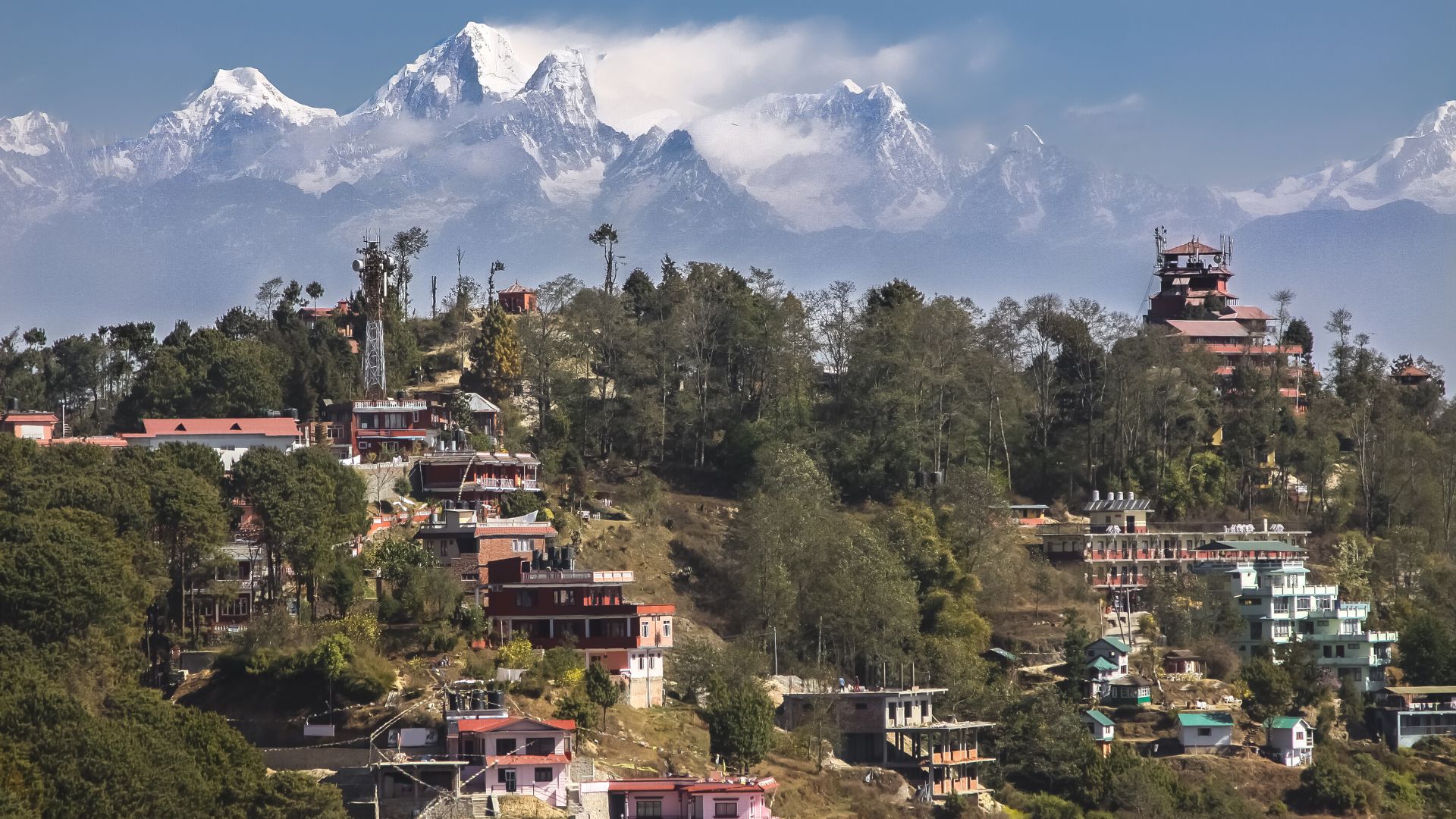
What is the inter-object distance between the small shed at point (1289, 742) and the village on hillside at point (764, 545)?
174 mm

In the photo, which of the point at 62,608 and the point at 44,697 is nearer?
the point at 44,697

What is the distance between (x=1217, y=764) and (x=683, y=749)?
22924 millimetres

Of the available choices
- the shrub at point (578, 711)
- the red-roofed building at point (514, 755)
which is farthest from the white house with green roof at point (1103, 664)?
the red-roofed building at point (514, 755)

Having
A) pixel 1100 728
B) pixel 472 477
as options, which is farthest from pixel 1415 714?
pixel 472 477

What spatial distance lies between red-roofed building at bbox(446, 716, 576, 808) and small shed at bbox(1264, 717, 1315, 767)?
1265 inches

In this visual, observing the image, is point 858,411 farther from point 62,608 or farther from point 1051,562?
point 62,608

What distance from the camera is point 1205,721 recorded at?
8475 cm

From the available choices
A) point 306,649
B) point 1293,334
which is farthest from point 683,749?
point 1293,334

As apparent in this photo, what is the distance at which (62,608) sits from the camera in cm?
6469

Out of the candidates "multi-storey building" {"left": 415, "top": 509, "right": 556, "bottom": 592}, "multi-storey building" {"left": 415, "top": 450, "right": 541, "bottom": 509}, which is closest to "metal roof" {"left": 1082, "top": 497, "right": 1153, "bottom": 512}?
"multi-storey building" {"left": 415, "top": 450, "right": 541, "bottom": 509}

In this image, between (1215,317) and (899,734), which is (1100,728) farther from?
(1215,317)

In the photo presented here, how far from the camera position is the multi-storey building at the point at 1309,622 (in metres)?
94.4

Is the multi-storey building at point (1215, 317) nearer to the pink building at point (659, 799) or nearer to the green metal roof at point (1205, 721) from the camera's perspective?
the green metal roof at point (1205, 721)

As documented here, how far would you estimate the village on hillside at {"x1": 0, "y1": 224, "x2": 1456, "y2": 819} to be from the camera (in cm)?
7006
